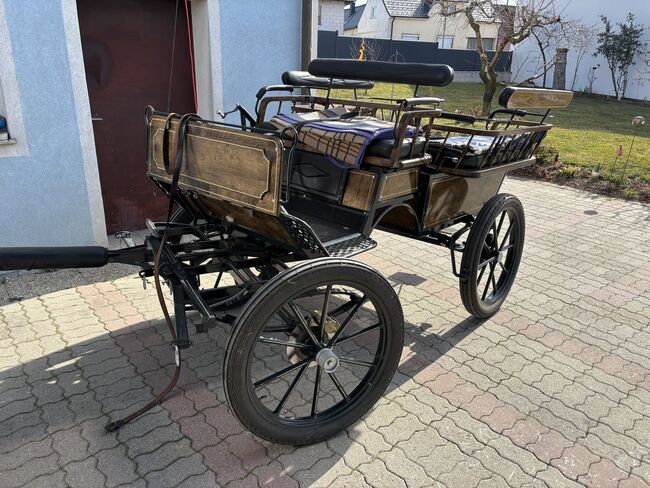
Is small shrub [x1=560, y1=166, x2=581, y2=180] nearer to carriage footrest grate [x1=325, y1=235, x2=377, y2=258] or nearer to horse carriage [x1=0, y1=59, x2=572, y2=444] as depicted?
horse carriage [x1=0, y1=59, x2=572, y2=444]

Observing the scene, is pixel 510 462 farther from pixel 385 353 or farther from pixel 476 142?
pixel 476 142

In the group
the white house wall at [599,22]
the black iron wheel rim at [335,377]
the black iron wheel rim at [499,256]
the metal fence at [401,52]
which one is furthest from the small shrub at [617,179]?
the metal fence at [401,52]

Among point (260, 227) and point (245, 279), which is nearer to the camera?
point (260, 227)

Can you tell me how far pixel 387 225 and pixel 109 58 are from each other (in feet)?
9.34

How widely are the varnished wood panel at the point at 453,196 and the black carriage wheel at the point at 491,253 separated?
0.46 ft

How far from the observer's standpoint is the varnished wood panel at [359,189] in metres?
2.57

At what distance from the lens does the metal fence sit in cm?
2165

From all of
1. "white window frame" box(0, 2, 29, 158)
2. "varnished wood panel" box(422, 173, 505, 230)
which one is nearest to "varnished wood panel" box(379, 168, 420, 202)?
"varnished wood panel" box(422, 173, 505, 230)

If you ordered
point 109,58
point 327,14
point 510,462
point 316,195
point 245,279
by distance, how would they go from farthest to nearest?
point 327,14, point 109,58, point 316,195, point 245,279, point 510,462

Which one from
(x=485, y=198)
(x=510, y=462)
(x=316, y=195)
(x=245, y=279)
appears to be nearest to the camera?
(x=510, y=462)

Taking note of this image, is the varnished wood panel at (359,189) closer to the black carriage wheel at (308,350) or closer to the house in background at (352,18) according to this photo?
the black carriage wheel at (308,350)

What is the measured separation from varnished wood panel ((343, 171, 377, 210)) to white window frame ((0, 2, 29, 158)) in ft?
8.51

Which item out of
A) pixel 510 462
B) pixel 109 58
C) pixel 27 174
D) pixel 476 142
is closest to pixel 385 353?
pixel 510 462

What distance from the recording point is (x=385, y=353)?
2.38 m
